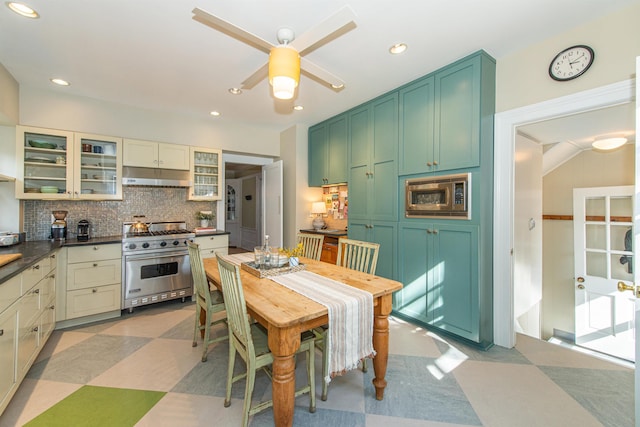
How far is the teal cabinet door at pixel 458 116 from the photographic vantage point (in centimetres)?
236

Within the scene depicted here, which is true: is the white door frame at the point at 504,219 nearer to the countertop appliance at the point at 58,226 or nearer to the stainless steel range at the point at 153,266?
the stainless steel range at the point at 153,266

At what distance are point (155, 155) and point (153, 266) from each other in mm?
1469

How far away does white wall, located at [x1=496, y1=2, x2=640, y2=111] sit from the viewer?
1799 millimetres

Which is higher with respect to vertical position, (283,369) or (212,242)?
(212,242)

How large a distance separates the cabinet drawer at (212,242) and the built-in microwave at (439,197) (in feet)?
8.47

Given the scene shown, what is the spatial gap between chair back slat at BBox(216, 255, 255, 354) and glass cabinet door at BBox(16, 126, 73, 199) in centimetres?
286

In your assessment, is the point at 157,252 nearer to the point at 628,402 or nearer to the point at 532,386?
the point at 532,386

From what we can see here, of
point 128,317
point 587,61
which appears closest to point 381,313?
point 587,61

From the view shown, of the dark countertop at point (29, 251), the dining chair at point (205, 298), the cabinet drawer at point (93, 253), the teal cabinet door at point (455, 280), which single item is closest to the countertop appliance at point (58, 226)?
the dark countertop at point (29, 251)

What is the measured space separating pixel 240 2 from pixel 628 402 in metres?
3.62

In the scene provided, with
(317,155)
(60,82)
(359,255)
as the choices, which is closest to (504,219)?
(359,255)

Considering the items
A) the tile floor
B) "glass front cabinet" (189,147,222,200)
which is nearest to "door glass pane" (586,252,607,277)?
the tile floor

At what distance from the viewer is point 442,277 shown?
264 cm

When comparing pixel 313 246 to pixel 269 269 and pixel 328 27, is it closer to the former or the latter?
pixel 269 269
